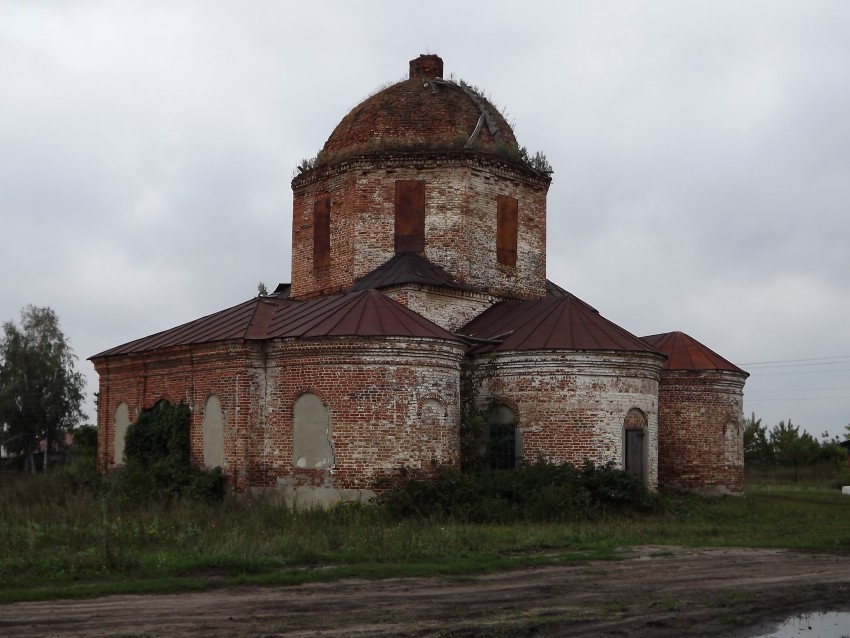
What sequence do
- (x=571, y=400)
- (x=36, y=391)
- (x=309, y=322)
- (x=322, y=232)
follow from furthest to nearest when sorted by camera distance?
(x=36, y=391) < (x=322, y=232) < (x=571, y=400) < (x=309, y=322)

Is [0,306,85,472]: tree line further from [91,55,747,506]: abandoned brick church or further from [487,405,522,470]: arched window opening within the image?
[487,405,522,470]: arched window opening

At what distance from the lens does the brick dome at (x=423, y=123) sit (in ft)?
77.3

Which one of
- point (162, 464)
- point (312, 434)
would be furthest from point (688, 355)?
point (162, 464)

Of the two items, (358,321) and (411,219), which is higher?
(411,219)

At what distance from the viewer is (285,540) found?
13164 millimetres

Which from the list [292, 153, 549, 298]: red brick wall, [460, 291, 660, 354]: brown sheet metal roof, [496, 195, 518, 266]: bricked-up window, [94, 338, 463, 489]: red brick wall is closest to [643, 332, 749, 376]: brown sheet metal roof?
[460, 291, 660, 354]: brown sheet metal roof

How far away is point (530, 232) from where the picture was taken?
24141 mm

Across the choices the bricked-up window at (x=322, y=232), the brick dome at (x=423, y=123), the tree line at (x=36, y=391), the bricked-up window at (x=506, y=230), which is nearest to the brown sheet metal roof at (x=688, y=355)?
the bricked-up window at (x=506, y=230)

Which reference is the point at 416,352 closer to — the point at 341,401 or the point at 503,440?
the point at 341,401

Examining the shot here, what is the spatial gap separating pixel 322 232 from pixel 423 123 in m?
3.60

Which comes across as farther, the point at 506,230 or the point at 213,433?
the point at 506,230

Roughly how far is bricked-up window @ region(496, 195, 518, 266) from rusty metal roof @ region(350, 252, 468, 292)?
1.66m

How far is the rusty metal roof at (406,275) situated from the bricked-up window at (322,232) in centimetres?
153

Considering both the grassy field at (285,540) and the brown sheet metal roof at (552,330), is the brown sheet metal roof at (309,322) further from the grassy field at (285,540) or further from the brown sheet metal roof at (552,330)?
the grassy field at (285,540)
